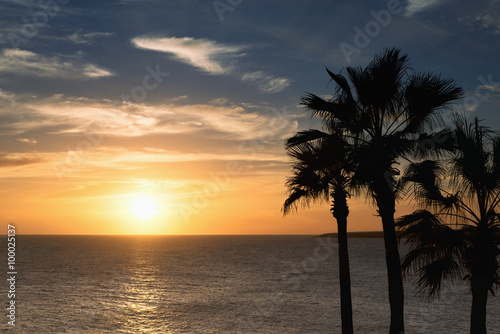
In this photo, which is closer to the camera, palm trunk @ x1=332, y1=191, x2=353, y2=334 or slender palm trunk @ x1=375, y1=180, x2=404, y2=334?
slender palm trunk @ x1=375, y1=180, x2=404, y2=334

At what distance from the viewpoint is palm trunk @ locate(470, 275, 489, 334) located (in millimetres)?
13453

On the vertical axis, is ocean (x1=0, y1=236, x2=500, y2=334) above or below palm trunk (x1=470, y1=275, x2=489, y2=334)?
below

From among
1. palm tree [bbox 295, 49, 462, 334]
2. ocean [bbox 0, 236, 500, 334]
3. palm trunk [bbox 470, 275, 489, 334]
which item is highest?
palm tree [bbox 295, 49, 462, 334]

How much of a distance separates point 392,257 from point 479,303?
9.81 feet

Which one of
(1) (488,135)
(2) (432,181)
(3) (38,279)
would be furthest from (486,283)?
(3) (38,279)

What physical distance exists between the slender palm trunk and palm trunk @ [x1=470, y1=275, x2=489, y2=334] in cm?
221

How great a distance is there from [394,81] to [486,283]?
7.20 meters

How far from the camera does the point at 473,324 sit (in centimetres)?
1386

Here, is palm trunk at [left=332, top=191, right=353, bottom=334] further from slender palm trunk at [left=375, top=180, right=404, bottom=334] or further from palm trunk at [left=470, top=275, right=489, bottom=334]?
palm trunk at [left=470, top=275, right=489, bottom=334]

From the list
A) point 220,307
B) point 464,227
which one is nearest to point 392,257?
point 464,227

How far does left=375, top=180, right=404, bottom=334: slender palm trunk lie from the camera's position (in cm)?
1426

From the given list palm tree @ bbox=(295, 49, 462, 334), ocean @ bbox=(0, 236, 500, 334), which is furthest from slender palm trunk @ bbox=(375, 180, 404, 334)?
ocean @ bbox=(0, 236, 500, 334)

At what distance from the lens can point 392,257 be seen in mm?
14297

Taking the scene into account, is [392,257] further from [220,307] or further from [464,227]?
[220,307]
